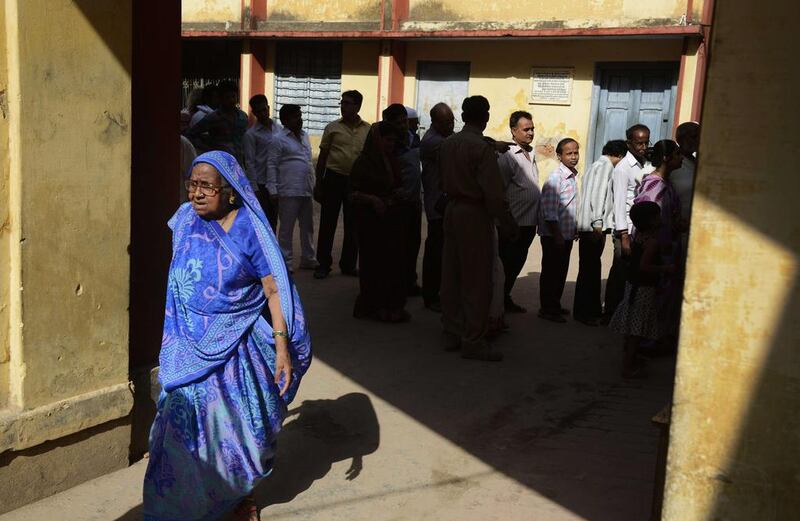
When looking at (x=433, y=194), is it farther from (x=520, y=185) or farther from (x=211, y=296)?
(x=211, y=296)

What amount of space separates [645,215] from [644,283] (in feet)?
1.48

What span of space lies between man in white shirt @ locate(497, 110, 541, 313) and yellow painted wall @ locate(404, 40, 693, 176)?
697cm

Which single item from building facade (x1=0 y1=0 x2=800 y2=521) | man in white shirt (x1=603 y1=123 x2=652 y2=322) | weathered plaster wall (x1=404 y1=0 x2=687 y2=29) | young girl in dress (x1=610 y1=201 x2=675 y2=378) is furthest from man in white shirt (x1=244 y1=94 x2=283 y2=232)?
weathered plaster wall (x1=404 y1=0 x2=687 y2=29)

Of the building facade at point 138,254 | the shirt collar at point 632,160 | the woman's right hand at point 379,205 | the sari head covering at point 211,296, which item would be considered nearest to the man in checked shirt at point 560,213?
the shirt collar at point 632,160

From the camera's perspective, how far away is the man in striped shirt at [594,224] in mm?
7477

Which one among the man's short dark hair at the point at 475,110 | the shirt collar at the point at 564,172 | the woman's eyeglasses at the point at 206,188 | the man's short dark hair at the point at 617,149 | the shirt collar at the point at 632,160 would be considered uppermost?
the man's short dark hair at the point at 475,110

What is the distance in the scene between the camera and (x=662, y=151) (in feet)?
22.0

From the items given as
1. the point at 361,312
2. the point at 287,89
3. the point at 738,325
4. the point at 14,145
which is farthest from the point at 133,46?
the point at 287,89

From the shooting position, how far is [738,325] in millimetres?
2463

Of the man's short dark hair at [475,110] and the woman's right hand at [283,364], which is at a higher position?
the man's short dark hair at [475,110]

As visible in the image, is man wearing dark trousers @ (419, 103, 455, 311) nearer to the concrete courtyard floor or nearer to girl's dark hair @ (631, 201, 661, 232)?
the concrete courtyard floor

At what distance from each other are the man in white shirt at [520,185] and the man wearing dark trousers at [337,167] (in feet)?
6.01

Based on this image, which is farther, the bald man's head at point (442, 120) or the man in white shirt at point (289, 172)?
the man in white shirt at point (289, 172)

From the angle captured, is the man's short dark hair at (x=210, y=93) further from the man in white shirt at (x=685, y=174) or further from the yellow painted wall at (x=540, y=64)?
the yellow painted wall at (x=540, y=64)
